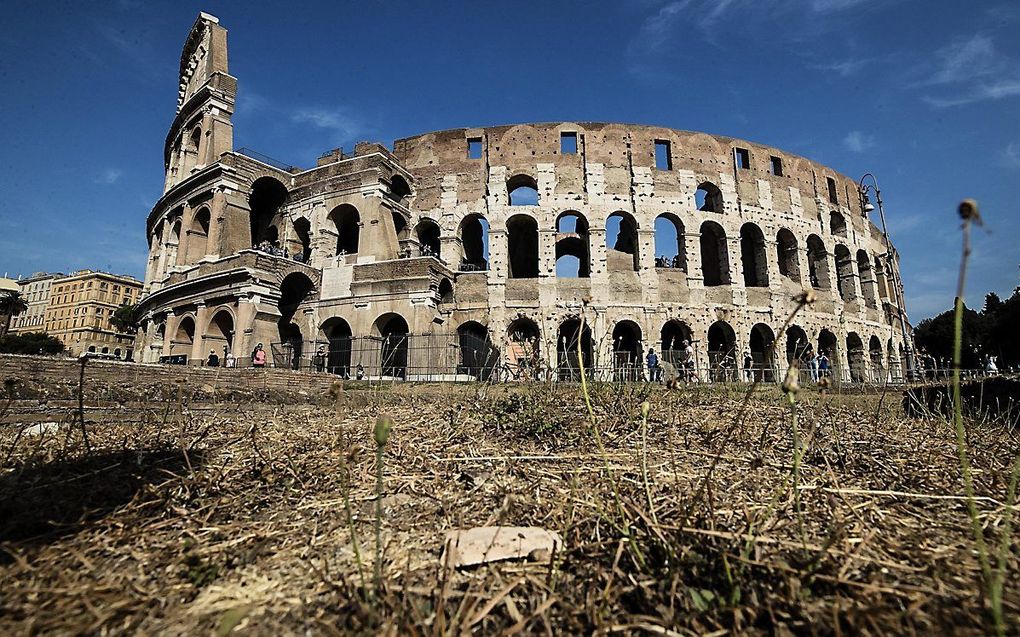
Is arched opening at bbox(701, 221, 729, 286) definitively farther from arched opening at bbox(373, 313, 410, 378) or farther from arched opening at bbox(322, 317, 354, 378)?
arched opening at bbox(322, 317, 354, 378)

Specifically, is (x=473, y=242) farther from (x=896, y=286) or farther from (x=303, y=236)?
(x=896, y=286)

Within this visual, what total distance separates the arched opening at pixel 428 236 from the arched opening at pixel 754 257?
1405 centimetres

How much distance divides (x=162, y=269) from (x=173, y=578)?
25.7 metres

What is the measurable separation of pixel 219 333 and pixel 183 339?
8.50ft

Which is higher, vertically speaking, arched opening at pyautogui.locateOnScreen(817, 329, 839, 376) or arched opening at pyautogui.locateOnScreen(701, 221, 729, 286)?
arched opening at pyautogui.locateOnScreen(701, 221, 729, 286)

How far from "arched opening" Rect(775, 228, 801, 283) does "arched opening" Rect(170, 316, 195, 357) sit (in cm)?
2547

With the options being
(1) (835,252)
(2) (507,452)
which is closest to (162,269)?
(2) (507,452)

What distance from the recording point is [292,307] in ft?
64.3

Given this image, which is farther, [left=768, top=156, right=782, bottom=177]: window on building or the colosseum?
[left=768, top=156, right=782, bottom=177]: window on building

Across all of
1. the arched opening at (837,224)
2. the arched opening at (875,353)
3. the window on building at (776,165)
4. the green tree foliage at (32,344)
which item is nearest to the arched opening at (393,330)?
the window on building at (776,165)

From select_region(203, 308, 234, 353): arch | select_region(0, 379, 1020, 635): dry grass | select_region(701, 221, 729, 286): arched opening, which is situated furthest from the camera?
select_region(701, 221, 729, 286): arched opening

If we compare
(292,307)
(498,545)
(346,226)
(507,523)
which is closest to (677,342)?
(346,226)

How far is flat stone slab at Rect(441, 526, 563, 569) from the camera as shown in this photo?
167cm

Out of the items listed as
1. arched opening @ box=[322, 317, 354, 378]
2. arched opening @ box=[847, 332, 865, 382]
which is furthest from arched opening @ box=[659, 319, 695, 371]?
arched opening @ box=[322, 317, 354, 378]
